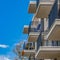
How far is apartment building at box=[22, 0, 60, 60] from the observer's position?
1853 centimetres

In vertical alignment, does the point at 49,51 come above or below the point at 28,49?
above

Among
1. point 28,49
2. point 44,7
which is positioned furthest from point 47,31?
point 28,49

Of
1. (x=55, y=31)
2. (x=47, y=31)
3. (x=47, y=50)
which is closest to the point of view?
(x=55, y=31)

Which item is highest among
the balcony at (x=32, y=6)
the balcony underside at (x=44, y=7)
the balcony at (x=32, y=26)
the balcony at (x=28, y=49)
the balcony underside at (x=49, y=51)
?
the balcony underside at (x=44, y=7)

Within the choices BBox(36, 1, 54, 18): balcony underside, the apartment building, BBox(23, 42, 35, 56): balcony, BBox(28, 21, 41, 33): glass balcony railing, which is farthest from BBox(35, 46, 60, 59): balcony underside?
BBox(23, 42, 35, 56): balcony

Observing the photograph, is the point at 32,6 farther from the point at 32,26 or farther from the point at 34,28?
the point at 34,28

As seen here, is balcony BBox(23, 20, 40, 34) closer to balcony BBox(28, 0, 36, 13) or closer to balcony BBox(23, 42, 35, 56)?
balcony BBox(28, 0, 36, 13)

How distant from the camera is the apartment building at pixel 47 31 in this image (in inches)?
730

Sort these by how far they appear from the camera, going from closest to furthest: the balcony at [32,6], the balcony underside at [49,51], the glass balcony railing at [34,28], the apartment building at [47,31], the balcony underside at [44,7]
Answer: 1. the apartment building at [47,31]
2. the balcony underside at [49,51]
3. the balcony underside at [44,7]
4. the balcony at [32,6]
5. the glass balcony railing at [34,28]

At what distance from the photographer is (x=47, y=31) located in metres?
25.5

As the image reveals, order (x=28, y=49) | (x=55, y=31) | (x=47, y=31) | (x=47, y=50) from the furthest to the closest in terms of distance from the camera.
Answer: (x=28, y=49) < (x=47, y=31) < (x=47, y=50) < (x=55, y=31)

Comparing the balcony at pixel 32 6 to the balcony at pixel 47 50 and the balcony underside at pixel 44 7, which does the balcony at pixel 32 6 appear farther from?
the balcony at pixel 47 50

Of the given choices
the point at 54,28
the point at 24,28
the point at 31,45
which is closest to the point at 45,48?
the point at 54,28

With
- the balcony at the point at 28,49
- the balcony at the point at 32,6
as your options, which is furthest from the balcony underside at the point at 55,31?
the balcony at the point at 28,49
